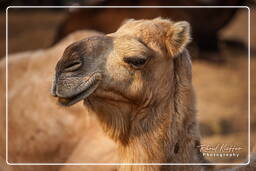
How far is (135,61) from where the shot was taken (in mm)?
2576

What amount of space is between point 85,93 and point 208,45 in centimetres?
404

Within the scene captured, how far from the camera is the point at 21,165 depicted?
3.53m

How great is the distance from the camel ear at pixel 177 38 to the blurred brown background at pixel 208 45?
2295mm

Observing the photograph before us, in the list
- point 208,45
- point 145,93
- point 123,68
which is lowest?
point 208,45

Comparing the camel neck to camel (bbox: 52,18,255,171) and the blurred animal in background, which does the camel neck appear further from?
the blurred animal in background

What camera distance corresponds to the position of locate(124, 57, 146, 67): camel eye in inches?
101

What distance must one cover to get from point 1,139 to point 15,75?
0.73 meters

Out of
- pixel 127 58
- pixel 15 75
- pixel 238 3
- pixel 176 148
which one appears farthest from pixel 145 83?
pixel 238 3

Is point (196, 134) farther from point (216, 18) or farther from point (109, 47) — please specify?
point (216, 18)

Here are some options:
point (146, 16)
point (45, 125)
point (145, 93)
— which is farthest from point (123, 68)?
point (146, 16)

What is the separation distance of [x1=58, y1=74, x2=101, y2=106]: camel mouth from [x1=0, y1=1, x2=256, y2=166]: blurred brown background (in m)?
2.54

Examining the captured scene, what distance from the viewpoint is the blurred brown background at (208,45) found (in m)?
5.41

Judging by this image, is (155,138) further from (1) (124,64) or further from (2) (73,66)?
(2) (73,66)

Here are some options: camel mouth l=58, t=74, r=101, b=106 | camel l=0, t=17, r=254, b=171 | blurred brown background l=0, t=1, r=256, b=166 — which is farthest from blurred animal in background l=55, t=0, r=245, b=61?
camel mouth l=58, t=74, r=101, b=106
